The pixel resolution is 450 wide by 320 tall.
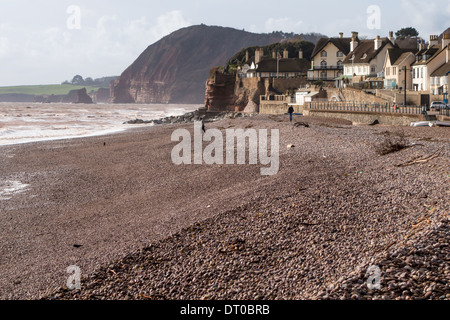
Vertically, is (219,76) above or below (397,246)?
above

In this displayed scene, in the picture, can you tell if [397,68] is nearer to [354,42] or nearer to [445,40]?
[445,40]

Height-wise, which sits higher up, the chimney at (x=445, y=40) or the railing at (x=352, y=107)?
the chimney at (x=445, y=40)

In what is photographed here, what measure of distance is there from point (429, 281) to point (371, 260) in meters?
0.90

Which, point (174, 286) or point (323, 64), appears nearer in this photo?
point (174, 286)

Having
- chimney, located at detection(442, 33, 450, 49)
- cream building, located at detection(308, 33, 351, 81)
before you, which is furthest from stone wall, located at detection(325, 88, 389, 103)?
cream building, located at detection(308, 33, 351, 81)

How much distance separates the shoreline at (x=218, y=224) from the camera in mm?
7617

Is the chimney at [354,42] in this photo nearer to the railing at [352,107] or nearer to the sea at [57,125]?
the railing at [352,107]

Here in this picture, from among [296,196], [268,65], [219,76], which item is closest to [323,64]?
[268,65]

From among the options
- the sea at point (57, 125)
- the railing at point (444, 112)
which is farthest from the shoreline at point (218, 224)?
the sea at point (57, 125)

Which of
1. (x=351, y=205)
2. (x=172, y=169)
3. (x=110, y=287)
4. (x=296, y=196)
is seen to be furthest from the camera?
(x=172, y=169)

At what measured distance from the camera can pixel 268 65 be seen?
81062mm

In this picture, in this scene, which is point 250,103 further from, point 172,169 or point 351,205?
point 351,205

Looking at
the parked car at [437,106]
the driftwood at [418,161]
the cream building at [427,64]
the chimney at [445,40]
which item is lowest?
the driftwood at [418,161]

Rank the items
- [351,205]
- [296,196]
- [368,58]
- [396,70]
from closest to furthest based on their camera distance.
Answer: [351,205] → [296,196] → [396,70] → [368,58]
